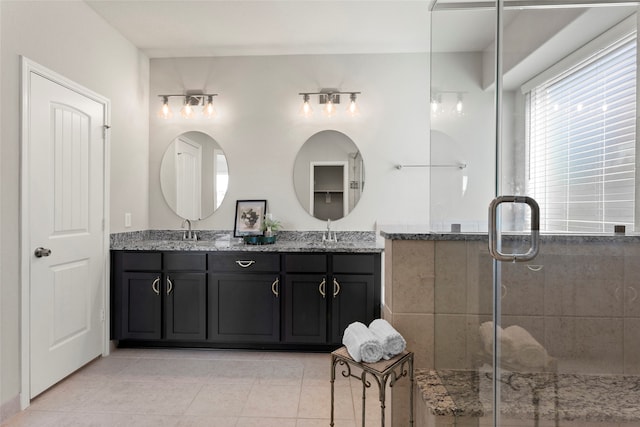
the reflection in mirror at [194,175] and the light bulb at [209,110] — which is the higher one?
the light bulb at [209,110]

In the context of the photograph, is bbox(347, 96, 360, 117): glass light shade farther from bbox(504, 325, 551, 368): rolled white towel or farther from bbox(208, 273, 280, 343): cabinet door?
bbox(504, 325, 551, 368): rolled white towel

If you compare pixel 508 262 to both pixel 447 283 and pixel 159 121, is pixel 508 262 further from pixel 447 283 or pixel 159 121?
pixel 159 121

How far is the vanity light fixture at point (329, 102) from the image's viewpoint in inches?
127

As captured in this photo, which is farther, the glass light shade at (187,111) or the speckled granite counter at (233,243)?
the glass light shade at (187,111)

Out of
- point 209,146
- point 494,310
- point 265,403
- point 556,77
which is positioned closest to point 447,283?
point 494,310

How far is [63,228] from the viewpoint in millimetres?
2312

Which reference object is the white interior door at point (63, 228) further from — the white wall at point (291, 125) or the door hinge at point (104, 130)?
the white wall at point (291, 125)

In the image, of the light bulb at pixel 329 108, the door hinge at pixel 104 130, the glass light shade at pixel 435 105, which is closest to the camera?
the glass light shade at pixel 435 105

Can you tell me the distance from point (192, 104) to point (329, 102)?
133cm

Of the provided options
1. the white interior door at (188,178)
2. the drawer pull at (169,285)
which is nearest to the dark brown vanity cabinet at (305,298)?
the drawer pull at (169,285)

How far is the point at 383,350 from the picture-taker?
4.49 ft

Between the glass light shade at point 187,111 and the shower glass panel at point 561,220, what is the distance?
2.81m

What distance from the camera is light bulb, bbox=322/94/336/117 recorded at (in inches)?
127

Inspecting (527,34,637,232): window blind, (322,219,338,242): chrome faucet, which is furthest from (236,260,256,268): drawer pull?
(527,34,637,232): window blind
